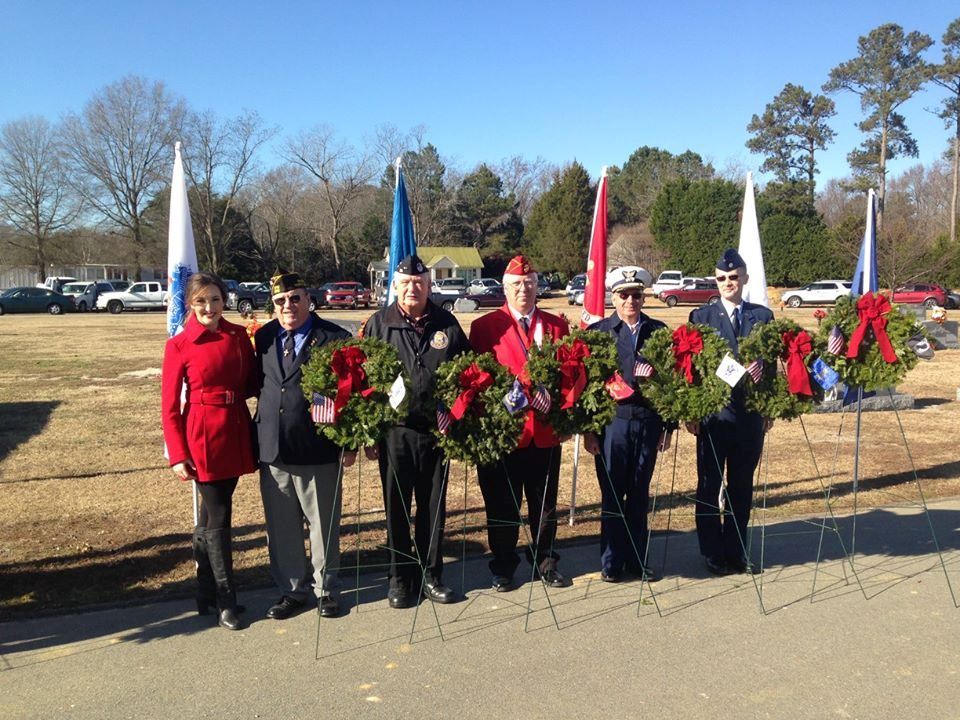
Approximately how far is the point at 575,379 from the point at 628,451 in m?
0.82

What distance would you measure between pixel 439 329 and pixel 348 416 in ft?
2.70

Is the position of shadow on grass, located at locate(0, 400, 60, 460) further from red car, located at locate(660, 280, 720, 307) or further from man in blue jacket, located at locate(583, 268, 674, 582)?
red car, located at locate(660, 280, 720, 307)

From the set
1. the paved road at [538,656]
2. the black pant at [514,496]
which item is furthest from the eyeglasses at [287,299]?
the paved road at [538,656]

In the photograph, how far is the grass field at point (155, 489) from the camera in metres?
5.56

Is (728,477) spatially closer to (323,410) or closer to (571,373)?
(571,373)

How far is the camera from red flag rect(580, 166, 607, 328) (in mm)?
6938

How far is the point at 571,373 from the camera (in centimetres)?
472

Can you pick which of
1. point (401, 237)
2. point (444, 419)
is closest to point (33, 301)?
point (401, 237)

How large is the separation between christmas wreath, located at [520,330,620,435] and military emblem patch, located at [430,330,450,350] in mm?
506

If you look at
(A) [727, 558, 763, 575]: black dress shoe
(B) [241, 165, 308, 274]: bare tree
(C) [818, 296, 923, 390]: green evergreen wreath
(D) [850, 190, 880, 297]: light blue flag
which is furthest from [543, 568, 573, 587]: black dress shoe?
(B) [241, 165, 308, 274]: bare tree

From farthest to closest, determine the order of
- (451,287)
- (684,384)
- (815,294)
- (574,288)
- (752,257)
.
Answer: (574,288)
(451,287)
(815,294)
(752,257)
(684,384)

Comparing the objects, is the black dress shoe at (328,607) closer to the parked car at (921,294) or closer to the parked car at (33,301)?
the parked car at (921,294)

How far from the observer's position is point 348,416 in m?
4.44

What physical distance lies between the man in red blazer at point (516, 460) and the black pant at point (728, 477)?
1077mm
